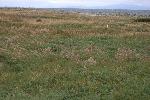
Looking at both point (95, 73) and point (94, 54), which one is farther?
point (94, 54)

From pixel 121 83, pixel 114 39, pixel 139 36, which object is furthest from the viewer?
pixel 139 36

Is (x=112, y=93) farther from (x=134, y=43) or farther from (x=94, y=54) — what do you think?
(x=134, y=43)

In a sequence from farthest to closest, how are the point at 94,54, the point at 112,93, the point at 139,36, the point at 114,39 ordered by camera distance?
the point at 139,36 < the point at 114,39 < the point at 94,54 < the point at 112,93

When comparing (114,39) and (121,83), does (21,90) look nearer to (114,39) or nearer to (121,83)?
(121,83)

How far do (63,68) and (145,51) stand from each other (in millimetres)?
9497

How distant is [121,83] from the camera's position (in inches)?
683

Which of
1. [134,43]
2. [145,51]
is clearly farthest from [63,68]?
[134,43]

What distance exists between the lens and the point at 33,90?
16141mm

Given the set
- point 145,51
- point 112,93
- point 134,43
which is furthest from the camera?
point 134,43

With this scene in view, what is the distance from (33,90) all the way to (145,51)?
13.6 m

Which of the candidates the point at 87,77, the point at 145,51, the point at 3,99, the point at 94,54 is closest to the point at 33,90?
the point at 3,99

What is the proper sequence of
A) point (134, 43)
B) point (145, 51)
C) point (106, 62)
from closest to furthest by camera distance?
point (106, 62), point (145, 51), point (134, 43)

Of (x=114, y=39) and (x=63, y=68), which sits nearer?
(x=63, y=68)

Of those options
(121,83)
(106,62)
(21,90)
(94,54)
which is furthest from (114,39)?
(21,90)
